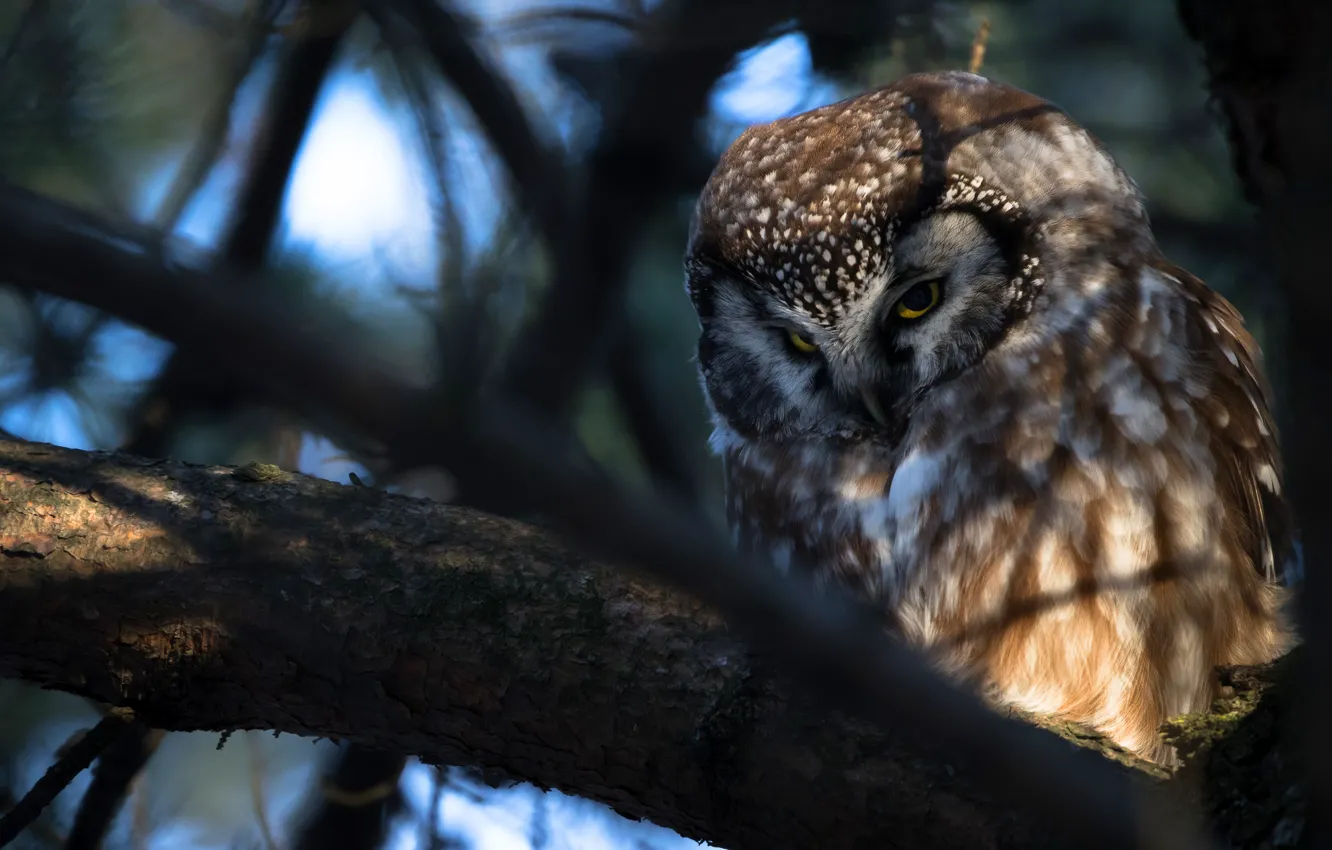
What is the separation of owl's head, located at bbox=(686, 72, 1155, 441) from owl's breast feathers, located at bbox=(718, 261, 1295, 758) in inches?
3.7

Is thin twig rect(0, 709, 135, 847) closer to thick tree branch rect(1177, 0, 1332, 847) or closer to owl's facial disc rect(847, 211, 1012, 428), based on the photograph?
owl's facial disc rect(847, 211, 1012, 428)

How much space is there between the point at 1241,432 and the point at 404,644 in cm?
188

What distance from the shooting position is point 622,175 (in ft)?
9.67

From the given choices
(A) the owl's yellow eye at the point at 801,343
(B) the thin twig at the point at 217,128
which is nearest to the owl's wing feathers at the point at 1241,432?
(A) the owl's yellow eye at the point at 801,343

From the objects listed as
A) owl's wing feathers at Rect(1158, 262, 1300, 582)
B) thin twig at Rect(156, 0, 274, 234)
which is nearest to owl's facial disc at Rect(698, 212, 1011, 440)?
owl's wing feathers at Rect(1158, 262, 1300, 582)

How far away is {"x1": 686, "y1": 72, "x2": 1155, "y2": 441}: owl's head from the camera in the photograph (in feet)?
9.00

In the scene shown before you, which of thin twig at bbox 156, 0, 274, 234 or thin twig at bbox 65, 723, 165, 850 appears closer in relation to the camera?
thin twig at bbox 65, 723, 165, 850

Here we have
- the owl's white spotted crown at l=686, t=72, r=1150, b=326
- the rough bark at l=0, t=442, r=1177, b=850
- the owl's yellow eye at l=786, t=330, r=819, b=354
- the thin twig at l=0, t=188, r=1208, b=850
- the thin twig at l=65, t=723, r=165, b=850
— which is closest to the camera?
the thin twig at l=0, t=188, r=1208, b=850

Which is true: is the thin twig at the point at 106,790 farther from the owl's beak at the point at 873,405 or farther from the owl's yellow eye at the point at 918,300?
the owl's yellow eye at the point at 918,300

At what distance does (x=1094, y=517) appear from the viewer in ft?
8.43

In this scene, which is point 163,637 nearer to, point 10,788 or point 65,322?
point 10,788

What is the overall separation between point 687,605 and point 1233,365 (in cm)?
150

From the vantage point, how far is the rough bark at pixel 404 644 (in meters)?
1.99

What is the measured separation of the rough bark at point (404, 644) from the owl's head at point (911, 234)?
3.17ft
